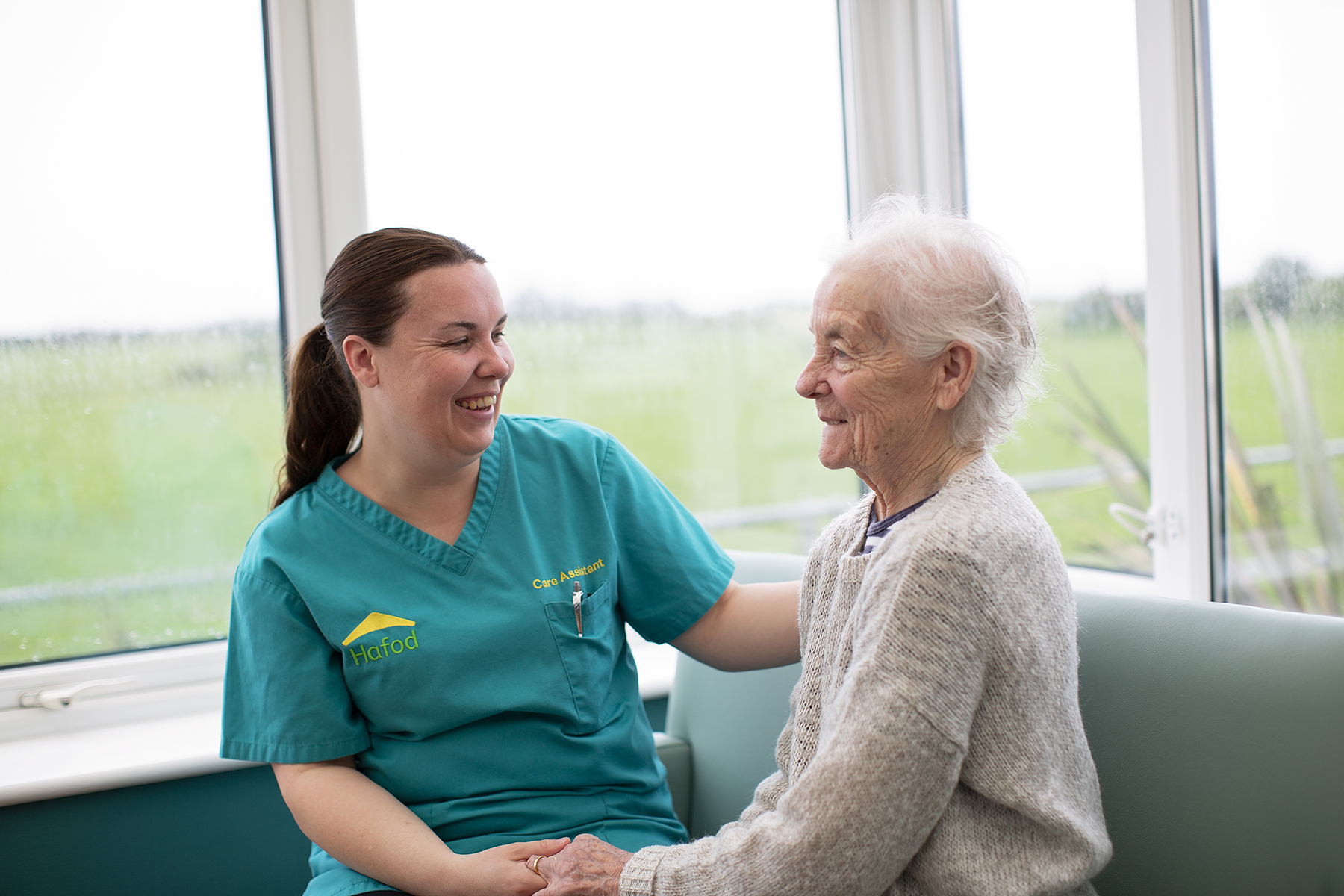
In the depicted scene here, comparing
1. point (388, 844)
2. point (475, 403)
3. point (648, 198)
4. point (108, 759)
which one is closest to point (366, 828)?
point (388, 844)

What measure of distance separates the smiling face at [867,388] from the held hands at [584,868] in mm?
538

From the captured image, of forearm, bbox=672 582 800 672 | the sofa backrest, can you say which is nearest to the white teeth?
forearm, bbox=672 582 800 672

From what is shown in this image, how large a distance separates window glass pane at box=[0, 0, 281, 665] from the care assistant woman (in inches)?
20.8

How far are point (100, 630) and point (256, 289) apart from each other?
0.71 meters

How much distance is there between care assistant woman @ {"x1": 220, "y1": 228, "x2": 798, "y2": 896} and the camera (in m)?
1.23

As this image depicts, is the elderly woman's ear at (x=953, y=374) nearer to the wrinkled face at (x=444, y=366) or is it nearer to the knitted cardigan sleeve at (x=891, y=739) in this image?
the knitted cardigan sleeve at (x=891, y=739)

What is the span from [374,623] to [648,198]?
4.23 ft

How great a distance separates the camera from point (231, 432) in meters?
1.88

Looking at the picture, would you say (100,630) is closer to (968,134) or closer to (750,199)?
(750,199)

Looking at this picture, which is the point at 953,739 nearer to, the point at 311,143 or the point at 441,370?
the point at 441,370

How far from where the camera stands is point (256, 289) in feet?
6.21

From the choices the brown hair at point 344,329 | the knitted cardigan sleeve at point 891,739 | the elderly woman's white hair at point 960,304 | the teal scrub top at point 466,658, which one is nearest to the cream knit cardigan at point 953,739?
the knitted cardigan sleeve at point 891,739

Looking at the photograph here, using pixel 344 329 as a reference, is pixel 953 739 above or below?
below

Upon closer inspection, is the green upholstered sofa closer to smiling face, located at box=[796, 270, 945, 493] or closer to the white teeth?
smiling face, located at box=[796, 270, 945, 493]
